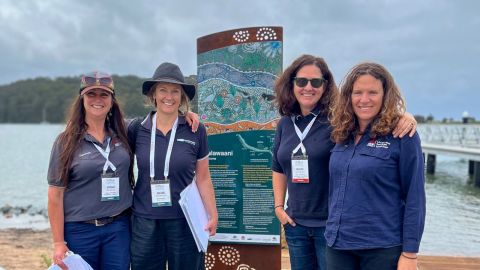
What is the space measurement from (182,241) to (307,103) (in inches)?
54.9

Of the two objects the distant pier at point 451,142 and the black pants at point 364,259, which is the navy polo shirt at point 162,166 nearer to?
the black pants at point 364,259

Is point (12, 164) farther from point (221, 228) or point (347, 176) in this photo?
point (347, 176)

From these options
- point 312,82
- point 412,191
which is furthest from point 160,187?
point 412,191

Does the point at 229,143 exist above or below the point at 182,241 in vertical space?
above

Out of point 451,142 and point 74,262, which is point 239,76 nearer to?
point 74,262

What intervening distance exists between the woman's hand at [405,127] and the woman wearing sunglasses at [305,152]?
2.16ft

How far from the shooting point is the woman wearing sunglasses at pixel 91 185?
11.1ft

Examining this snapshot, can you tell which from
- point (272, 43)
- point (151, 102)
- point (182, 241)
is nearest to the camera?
point (182, 241)

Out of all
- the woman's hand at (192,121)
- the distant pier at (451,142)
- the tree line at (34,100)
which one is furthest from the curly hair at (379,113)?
the tree line at (34,100)

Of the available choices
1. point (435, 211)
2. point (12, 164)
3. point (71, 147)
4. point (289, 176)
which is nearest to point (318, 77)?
point (289, 176)

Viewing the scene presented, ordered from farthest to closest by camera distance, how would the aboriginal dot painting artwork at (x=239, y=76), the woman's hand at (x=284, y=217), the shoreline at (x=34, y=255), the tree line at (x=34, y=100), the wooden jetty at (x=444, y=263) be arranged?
the tree line at (x=34, y=100) < the shoreline at (x=34, y=255) < the wooden jetty at (x=444, y=263) < the aboriginal dot painting artwork at (x=239, y=76) < the woman's hand at (x=284, y=217)

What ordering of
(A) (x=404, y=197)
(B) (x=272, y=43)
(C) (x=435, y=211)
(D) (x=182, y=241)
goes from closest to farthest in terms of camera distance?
(A) (x=404, y=197) < (D) (x=182, y=241) < (B) (x=272, y=43) < (C) (x=435, y=211)

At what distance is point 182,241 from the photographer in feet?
11.9

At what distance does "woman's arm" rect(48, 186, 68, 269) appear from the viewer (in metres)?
3.38
